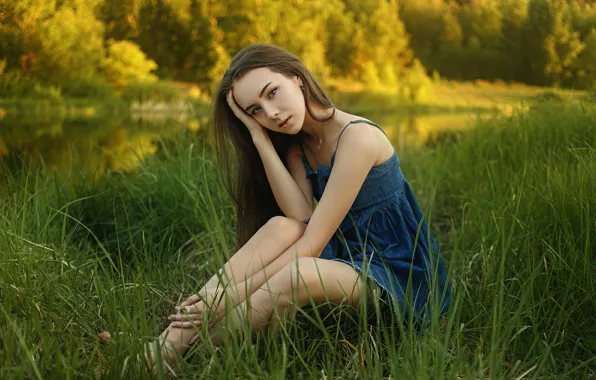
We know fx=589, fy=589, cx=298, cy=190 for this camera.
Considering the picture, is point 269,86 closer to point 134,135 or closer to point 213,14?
point 134,135

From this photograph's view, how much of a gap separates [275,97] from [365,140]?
27 cm

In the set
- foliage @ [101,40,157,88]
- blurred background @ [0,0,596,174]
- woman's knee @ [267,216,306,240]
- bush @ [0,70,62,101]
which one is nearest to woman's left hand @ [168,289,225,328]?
woman's knee @ [267,216,306,240]

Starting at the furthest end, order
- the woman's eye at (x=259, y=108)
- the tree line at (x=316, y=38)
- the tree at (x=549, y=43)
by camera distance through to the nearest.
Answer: the tree at (x=549, y=43)
the tree line at (x=316, y=38)
the woman's eye at (x=259, y=108)

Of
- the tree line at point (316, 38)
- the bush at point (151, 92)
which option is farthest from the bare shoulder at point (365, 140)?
the bush at point (151, 92)

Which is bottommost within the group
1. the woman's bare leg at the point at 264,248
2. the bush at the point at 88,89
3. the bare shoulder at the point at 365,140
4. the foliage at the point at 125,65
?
the woman's bare leg at the point at 264,248

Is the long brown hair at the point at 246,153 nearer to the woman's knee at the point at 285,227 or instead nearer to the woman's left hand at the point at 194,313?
the woman's knee at the point at 285,227

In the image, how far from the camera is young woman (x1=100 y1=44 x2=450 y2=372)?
1.35m

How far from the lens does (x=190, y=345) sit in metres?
1.31

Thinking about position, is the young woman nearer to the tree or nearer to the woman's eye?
the woman's eye

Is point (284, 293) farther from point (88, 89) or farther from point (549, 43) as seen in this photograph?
point (549, 43)

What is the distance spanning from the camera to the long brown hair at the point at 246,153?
1648 mm

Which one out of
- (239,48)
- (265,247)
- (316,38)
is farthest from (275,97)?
(316,38)

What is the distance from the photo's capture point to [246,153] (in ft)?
5.92

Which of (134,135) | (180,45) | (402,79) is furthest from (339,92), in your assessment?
(134,135)
